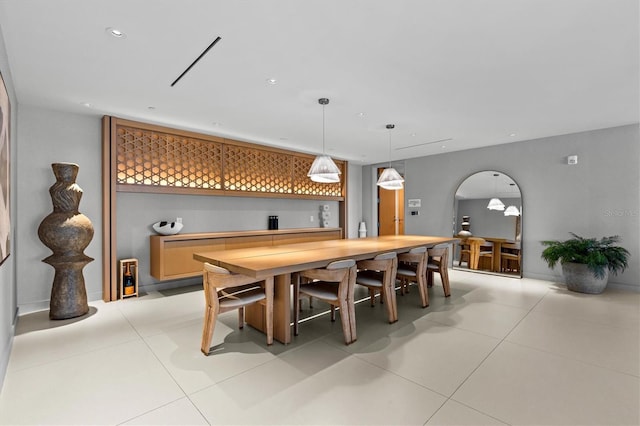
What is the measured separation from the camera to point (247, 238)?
509cm

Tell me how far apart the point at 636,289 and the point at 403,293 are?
349cm

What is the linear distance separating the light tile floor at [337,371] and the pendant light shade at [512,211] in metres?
2.27

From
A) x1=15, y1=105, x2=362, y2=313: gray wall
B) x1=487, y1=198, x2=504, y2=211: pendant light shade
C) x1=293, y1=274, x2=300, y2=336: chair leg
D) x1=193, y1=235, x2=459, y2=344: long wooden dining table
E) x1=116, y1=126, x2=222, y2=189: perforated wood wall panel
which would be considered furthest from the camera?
x1=487, y1=198, x2=504, y2=211: pendant light shade

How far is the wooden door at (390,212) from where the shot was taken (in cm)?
847

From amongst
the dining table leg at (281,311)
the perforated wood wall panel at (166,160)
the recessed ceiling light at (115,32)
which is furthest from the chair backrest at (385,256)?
the perforated wood wall panel at (166,160)

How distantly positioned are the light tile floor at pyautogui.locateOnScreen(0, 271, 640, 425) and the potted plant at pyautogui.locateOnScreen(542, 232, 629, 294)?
89cm

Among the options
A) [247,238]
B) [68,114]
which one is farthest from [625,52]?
[68,114]

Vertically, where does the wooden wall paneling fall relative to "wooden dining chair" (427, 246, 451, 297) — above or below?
above

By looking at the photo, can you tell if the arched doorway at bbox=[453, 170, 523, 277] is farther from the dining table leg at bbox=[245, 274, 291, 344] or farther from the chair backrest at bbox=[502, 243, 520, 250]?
the dining table leg at bbox=[245, 274, 291, 344]

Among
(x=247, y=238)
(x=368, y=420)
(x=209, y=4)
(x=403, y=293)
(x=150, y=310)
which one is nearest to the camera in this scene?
(x=368, y=420)

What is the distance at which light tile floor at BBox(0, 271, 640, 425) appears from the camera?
1.82 metres

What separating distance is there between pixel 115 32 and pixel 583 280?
20.3ft

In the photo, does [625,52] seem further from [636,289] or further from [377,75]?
[636,289]

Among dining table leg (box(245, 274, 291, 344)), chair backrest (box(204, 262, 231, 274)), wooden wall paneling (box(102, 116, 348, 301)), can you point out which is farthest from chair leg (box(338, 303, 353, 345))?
wooden wall paneling (box(102, 116, 348, 301))
